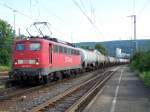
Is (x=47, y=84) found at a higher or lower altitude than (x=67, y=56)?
lower

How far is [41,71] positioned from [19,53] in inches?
79.2

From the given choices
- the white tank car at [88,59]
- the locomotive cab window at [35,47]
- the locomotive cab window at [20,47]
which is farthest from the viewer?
the white tank car at [88,59]

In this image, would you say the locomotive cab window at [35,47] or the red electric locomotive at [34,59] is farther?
the locomotive cab window at [35,47]

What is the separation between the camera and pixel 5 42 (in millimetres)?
92812

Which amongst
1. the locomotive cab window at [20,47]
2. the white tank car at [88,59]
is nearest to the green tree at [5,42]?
the white tank car at [88,59]

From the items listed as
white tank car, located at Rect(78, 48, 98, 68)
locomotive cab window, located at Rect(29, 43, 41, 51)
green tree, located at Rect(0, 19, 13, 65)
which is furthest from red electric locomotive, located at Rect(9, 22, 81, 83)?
green tree, located at Rect(0, 19, 13, 65)

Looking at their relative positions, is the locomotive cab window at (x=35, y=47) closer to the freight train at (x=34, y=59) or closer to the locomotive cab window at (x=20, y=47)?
the freight train at (x=34, y=59)

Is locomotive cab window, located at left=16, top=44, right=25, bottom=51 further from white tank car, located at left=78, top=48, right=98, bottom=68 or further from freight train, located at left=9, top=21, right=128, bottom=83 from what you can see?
white tank car, located at left=78, top=48, right=98, bottom=68

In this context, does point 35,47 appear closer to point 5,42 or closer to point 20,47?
point 20,47

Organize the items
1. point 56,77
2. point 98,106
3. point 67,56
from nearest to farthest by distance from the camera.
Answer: point 98,106 → point 56,77 → point 67,56

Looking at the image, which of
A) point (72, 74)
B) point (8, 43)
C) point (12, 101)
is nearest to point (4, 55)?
point (8, 43)

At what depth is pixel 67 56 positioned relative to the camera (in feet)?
106

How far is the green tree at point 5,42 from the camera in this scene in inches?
3440

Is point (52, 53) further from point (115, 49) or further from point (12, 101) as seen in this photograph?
point (115, 49)
